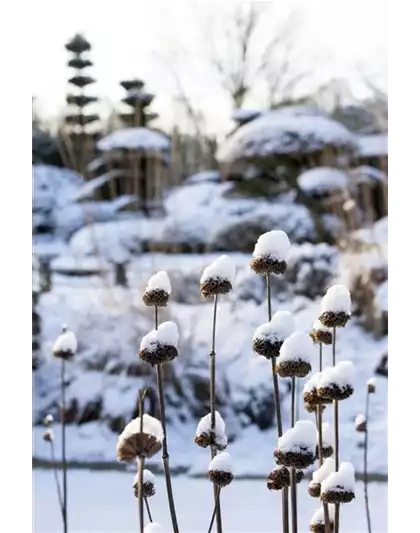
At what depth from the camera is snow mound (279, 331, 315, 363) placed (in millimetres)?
571

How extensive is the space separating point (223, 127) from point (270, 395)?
36.0 inches

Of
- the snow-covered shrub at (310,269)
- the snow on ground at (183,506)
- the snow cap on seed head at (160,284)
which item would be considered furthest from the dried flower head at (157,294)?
the snow-covered shrub at (310,269)

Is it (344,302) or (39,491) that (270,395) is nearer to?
(39,491)

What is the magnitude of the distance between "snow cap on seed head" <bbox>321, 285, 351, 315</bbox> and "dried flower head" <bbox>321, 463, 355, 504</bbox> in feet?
0.36

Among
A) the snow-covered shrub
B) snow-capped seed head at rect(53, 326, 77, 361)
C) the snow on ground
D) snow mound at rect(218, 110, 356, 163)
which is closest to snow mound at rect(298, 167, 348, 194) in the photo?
snow mound at rect(218, 110, 356, 163)

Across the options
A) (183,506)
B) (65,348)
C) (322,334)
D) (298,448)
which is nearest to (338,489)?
(298,448)

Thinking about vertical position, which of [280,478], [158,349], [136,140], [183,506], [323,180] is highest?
[136,140]

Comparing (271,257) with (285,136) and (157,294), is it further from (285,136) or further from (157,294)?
(285,136)

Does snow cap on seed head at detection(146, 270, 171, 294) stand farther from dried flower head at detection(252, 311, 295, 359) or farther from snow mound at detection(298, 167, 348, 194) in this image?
snow mound at detection(298, 167, 348, 194)

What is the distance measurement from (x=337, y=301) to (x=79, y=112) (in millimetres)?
2436

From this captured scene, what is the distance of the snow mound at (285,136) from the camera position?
2.88 meters

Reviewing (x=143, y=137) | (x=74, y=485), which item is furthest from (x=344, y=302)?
(x=143, y=137)

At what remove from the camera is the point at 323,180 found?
288cm
